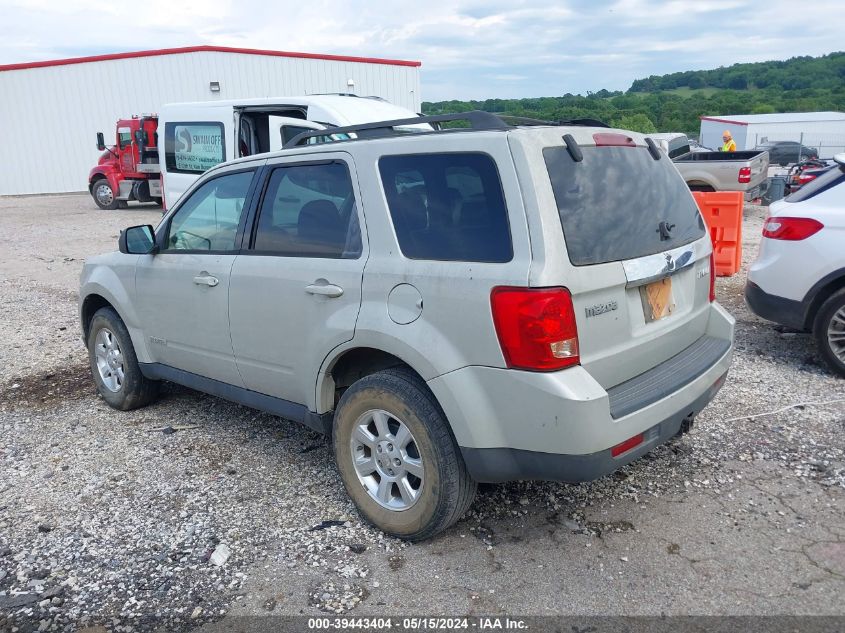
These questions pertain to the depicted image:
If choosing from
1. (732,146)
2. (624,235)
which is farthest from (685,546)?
(732,146)

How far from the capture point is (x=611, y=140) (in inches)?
126

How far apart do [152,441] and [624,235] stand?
130 inches

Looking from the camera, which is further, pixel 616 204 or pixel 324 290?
pixel 324 290

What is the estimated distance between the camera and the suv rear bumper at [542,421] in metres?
2.71

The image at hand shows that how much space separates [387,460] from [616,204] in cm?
157

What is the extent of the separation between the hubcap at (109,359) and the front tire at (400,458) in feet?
7.87

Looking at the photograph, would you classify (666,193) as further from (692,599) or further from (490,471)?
(692,599)

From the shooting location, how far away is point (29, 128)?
95.1 ft

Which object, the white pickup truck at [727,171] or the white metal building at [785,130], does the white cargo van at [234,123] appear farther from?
the white metal building at [785,130]

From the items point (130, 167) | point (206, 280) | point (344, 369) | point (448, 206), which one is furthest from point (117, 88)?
point (448, 206)

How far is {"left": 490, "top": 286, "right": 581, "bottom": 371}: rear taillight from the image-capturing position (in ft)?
8.79

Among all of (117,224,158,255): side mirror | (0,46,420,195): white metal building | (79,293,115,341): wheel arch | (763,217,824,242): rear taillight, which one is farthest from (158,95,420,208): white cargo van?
(0,46,420,195): white metal building

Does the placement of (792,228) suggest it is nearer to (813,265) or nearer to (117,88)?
(813,265)

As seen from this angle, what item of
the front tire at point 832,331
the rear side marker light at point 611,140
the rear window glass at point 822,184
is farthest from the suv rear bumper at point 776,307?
the rear side marker light at point 611,140
